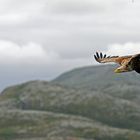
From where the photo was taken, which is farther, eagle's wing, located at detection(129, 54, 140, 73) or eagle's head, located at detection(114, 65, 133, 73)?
eagle's wing, located at detection(129, 54, 140, 73)

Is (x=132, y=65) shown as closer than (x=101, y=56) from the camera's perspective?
Yes

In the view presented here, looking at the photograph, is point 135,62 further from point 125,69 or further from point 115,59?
point 115,59

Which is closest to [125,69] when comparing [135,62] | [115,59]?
[135,62]

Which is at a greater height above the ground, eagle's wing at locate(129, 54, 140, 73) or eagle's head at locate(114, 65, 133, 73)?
eagle's wing at locate(129, 54, 140, 73)

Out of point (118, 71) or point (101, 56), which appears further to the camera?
point (101, 56)

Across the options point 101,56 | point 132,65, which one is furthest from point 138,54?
point 101,56

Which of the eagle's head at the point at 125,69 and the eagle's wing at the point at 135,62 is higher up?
the eagle's wing at the point at 135,62

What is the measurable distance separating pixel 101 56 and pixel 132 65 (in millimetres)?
9847

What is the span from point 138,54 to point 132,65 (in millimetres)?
278

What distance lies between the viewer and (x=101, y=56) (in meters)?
20.1

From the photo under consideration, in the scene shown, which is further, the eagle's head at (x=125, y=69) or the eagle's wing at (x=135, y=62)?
the eagle's wing at (x=135, y=62)

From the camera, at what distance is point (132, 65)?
10273 millimetres

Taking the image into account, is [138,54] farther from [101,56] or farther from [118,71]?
[101,56]

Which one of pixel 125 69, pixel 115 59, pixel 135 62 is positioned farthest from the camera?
pixel 115 59
